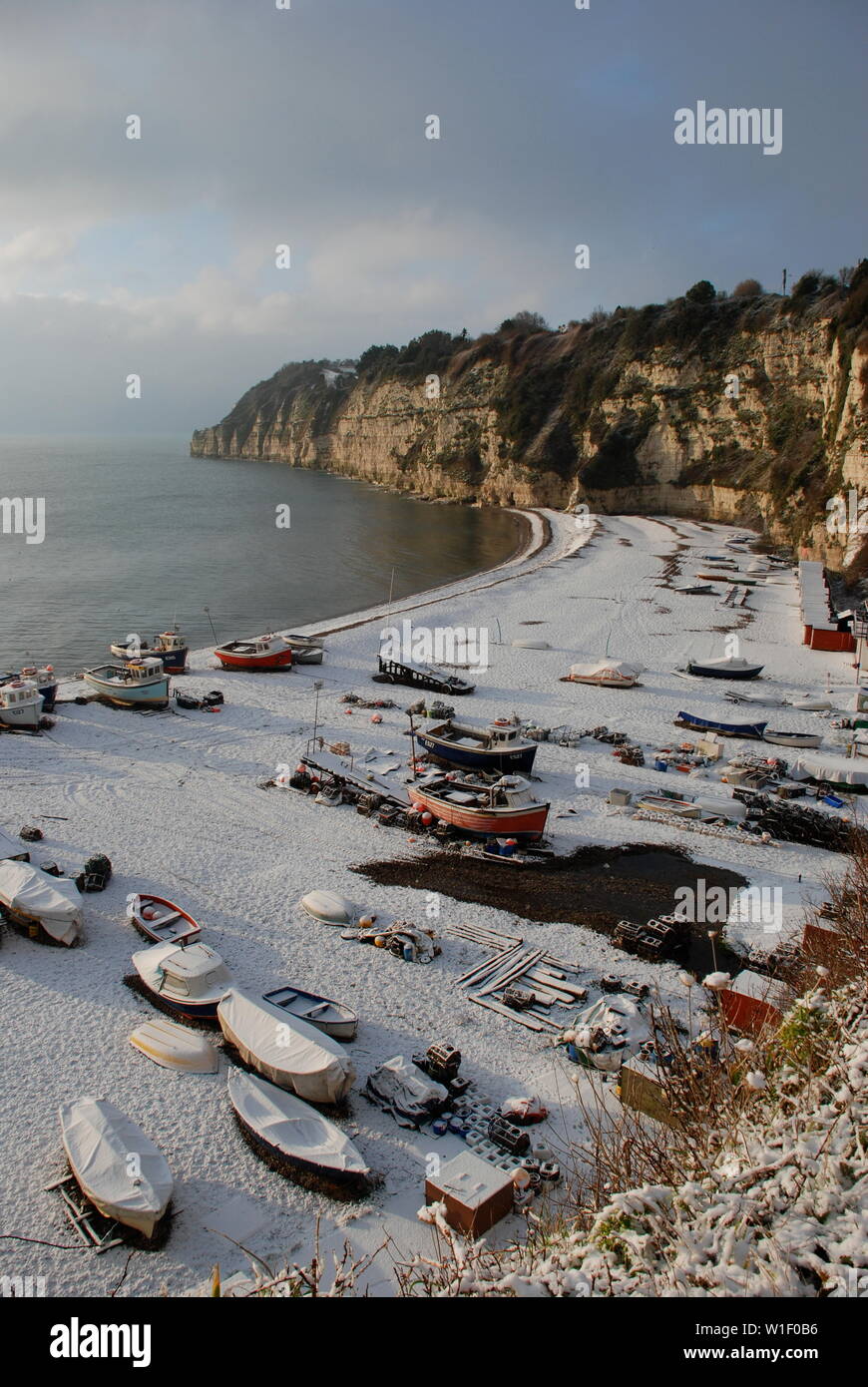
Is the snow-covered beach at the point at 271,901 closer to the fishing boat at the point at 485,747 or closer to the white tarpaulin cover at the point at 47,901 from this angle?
the white tarpaulin cover at the point at 47,901

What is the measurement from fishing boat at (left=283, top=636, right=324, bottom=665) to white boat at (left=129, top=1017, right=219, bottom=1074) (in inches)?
956

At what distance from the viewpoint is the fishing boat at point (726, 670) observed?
3400 centimetres

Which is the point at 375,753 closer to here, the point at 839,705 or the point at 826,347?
the point at 839,705

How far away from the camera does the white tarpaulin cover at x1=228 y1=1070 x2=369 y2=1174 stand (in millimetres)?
10625

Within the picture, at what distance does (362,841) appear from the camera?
67.6ft

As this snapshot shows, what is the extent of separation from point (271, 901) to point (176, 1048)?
4.86 meters

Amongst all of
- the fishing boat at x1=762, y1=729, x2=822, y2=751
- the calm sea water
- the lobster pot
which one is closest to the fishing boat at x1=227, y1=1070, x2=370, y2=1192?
the lobster pot

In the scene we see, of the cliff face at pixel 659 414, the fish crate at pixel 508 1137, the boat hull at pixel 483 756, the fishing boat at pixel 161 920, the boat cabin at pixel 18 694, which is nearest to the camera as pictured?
the fish crate at pixel 508 1137

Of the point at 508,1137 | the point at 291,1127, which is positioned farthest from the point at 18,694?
the point at 508,1137

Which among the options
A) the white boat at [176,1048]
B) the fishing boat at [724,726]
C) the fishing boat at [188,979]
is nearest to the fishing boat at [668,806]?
the fishing boat at [724,726]

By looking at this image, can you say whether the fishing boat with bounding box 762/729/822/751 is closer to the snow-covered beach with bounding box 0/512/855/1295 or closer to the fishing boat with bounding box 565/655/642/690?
the snow-covered beach with bounding box 0/512/855/1295

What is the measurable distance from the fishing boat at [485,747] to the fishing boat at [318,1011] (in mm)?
10780

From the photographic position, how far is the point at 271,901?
17500 mm

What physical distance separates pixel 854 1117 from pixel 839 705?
26.8 meters
